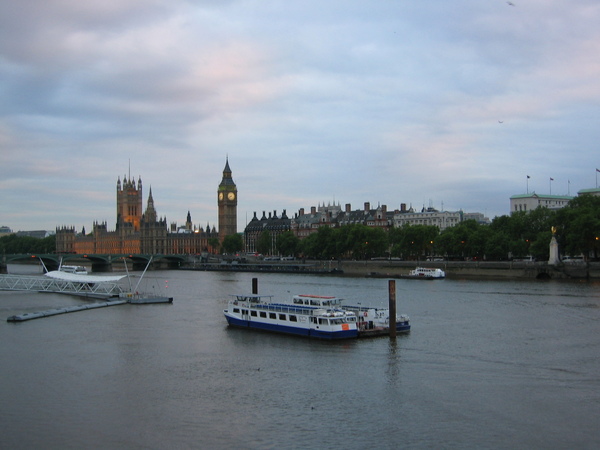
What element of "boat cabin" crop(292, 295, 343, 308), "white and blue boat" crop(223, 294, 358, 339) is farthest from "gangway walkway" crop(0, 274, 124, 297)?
"boat cabin" crop(292, 295, 343, 308)

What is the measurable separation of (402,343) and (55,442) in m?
20.5

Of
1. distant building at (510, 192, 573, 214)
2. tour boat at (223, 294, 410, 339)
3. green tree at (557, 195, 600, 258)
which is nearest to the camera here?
tour boat at (223, 294, 410, 339)

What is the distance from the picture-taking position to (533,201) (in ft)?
512

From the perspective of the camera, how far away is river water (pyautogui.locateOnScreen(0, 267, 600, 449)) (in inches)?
914

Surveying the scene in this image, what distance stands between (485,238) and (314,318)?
65.9 m

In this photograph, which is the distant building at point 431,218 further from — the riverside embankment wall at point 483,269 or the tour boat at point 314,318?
the tour boat at point 314,318

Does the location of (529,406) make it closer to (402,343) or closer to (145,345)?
(402,343)

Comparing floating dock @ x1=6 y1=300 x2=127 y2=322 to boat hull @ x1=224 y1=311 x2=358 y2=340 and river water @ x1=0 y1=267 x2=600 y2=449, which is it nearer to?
river water @ x1=0 y1=267 x2=600 y2=449

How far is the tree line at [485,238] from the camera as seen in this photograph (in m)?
86.1

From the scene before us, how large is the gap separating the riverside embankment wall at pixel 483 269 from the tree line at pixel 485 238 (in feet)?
14.1

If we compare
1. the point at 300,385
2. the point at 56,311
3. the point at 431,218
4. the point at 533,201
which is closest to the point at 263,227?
the point at 431,218

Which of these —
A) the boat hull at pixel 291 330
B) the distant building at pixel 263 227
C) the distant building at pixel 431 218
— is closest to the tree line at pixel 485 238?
the distant building at pixel 431 218

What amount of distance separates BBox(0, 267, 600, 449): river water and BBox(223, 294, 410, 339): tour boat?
2.81 ft

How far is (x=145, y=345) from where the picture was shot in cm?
3922
